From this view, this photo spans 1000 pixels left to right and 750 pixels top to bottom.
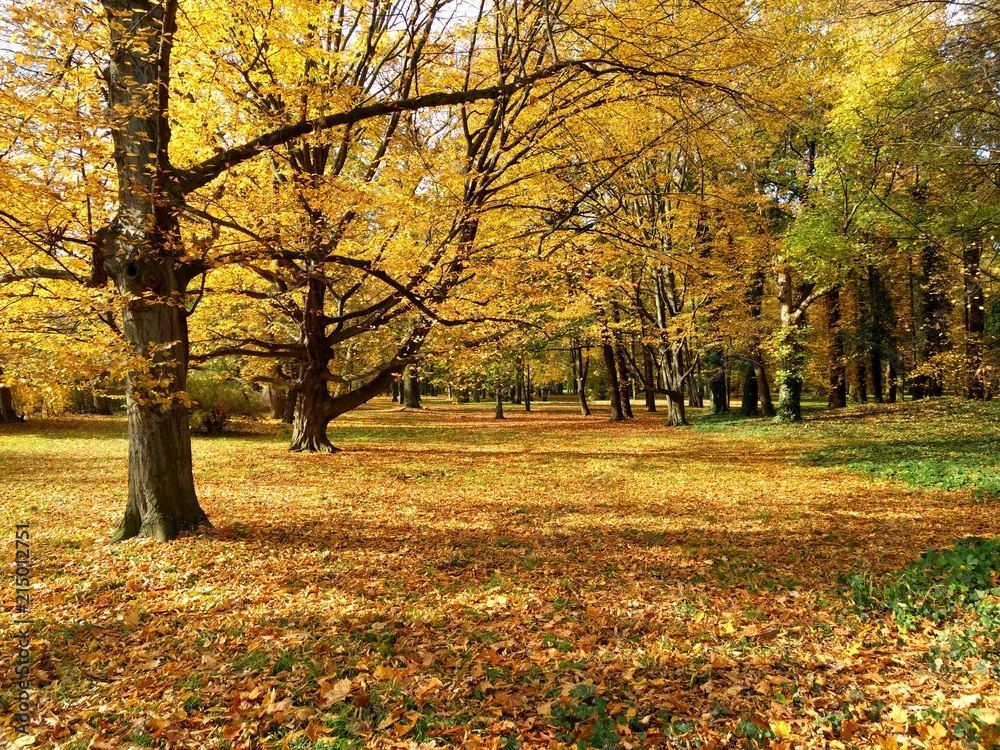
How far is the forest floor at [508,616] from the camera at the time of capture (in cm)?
326

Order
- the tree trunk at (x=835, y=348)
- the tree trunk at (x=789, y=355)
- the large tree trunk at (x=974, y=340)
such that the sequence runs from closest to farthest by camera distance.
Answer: the large tree trunk at (x=974, y=340)
the tree trunk at (x=789, y=355)
the tree trunk at (x=835, y=348)

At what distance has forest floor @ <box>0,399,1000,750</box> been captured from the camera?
326cm

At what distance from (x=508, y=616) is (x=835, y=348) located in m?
23.4

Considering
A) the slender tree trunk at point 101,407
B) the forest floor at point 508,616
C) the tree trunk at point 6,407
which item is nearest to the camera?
the forest floor at point 508,616

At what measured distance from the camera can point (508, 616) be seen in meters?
4.95

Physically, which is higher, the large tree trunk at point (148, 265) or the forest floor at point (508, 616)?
the large tree trunk at point (148, 265)

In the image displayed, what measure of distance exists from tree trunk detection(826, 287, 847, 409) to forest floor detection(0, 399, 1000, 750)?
12.7 m

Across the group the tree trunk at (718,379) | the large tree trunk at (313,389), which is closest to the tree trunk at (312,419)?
the large tree trunk at (313,389)

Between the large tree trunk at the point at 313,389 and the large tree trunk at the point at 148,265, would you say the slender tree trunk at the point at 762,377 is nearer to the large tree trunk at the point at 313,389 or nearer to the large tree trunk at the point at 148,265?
the large tree trunk at the point at 313,389

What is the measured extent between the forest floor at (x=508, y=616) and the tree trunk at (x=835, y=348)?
12.7 metres

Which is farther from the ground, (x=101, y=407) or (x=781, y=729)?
(x=101, y=407)

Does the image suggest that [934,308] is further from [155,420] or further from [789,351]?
[155,420]

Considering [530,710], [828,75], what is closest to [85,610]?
[530,710]

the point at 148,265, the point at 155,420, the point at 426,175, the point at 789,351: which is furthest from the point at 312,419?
the point at 789,351
